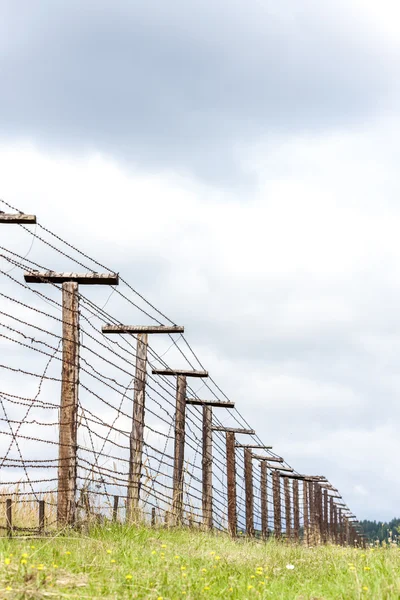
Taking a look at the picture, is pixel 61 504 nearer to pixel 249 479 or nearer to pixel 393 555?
pixel 393 555

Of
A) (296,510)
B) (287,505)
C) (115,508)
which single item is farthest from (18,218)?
(296,510)

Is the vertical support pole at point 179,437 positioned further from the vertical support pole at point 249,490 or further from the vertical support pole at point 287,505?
the vertical support pole at point 287,505

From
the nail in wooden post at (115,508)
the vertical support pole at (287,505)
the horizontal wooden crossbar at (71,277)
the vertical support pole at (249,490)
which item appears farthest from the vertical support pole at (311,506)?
the horizontal wooden crossbar at (71,277)

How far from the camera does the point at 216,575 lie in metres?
6.45

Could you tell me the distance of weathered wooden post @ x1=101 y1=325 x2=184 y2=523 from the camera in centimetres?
1138

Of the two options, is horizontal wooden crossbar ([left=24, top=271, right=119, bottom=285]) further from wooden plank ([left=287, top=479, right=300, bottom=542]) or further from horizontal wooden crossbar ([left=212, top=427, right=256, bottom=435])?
wooden plank ([left=287, top=479, right=300, bottom=542])

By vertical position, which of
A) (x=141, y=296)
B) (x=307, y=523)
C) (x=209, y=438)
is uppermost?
(x=141, y=296)

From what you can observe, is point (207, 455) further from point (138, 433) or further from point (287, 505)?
point (287, 505)

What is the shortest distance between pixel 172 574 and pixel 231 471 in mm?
10739

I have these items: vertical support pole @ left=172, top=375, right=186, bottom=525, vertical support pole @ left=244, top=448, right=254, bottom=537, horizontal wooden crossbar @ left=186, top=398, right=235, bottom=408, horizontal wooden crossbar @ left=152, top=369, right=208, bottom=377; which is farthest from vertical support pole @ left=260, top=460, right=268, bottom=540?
horizontal wooden crossbar @ left=152, top=369, right=208, bottom=377

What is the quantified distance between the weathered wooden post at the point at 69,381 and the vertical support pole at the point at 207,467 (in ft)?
20.1

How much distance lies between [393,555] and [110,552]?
348 centimetres

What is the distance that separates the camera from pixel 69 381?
9.19 m

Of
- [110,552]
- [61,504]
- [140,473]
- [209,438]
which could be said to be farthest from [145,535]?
[209,438]
